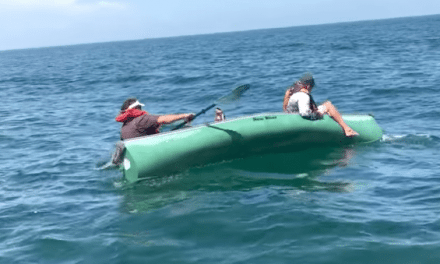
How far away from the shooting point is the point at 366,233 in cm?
523

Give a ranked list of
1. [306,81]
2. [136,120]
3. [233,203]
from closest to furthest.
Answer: [233,203], [136,120], [306,81]

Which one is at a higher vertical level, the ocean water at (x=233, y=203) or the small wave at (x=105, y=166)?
the small wave at (x=105, y=166)

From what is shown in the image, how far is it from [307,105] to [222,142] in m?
1.58

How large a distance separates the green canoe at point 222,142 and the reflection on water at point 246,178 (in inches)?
4.7

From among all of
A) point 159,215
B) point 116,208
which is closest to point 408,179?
point 159,215

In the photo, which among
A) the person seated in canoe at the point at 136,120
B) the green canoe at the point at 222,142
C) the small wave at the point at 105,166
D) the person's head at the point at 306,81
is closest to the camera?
the green canoe at the point at 222,142

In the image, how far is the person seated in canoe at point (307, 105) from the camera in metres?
8.36

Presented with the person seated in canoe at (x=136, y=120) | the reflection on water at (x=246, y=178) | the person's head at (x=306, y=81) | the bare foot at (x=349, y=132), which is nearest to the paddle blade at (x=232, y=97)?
the person seated in canoe at (x=136, y=120)

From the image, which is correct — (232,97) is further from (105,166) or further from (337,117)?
(105,166)

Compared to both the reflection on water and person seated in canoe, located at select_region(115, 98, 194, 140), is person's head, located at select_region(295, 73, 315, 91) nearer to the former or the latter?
the reflection on water

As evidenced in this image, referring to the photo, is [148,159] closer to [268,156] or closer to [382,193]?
[268,156]

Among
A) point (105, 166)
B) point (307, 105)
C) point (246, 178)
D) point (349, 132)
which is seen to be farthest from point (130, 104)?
point (349, 132)

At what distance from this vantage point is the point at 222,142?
783 centimetres

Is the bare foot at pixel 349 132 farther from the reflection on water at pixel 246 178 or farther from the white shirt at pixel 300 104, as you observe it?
the white shirt at pixel 300 104
